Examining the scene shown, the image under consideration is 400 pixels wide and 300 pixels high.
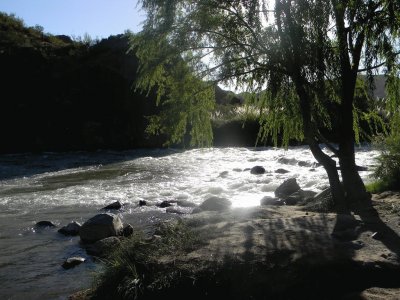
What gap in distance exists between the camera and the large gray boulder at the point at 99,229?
32.8 ft

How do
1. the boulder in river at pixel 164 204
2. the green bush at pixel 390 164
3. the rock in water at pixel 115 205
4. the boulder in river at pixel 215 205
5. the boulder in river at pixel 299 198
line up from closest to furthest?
1. the green bush at pixel 390 164
2. the boulder in river at pixel 215 205
3. the boulder in river at pixel 299 198
4. the rock in water at pixel 115 205
5. the boulder in river at pixel 164 204

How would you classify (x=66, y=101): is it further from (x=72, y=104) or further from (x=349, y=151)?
(x=349, y=151)

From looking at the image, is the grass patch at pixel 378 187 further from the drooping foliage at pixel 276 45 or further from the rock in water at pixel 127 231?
the rock in water at pixel 127 231

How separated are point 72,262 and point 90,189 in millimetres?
8756

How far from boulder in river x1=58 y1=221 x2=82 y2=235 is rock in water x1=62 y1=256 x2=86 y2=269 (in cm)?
204

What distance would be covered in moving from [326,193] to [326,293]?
620 cm

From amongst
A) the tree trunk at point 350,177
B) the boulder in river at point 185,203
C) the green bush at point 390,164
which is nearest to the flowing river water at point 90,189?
the boulder in river at point 185,203

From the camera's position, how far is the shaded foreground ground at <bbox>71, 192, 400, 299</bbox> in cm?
558

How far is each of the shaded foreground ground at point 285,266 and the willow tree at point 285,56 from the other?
3.27 m

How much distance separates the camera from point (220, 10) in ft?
34.3

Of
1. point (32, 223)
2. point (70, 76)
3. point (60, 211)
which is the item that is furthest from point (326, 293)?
point (70, 76)

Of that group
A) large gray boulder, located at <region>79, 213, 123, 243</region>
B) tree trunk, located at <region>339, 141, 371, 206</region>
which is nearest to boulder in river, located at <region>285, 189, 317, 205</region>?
tree trunk, located at <region>339, 141, 371, 206</region>

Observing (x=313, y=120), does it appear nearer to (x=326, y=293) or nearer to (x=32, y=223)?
(x=326, y=293)

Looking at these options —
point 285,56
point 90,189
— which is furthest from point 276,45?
point 90,189
